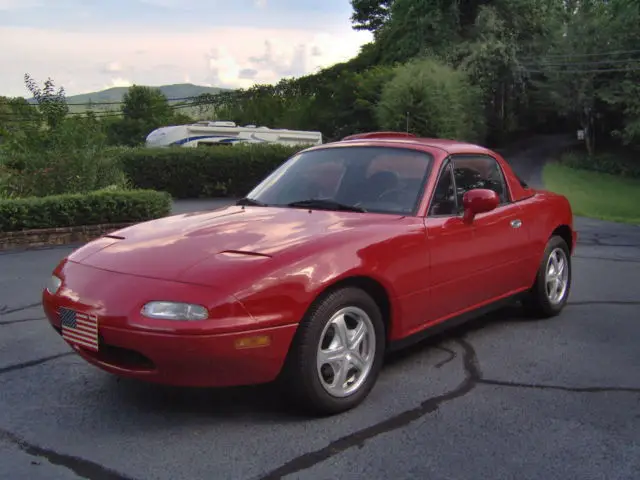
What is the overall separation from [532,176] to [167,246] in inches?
1421

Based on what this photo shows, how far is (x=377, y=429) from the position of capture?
3.51 meters

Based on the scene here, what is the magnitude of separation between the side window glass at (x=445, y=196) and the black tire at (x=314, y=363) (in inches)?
41.9

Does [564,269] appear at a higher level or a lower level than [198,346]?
lower

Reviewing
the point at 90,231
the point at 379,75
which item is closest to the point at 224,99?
the point at 379,75

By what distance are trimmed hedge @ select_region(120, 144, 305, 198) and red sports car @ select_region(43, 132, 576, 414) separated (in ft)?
54.4

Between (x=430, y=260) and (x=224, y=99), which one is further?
(x=224, y=99)

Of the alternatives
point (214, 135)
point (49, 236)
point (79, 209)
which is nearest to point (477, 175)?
point (49, 236)

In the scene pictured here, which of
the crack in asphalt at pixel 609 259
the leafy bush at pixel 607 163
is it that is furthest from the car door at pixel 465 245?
the leafy bush at pixel 607 163

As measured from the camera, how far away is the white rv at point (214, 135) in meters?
28.6

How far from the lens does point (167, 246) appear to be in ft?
12.5

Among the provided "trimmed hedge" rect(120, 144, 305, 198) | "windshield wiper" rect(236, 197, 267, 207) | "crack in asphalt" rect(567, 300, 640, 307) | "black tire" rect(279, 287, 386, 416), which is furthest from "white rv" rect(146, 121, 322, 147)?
"black tire" rect(279, 287, 386, 416)

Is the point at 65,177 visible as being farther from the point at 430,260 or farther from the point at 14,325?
the point at 430,260

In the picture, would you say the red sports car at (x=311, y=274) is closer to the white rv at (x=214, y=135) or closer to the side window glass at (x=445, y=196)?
the side window glass at (x=445, y=196)

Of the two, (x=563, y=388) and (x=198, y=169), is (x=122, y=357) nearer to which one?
(x=563, y=388)
